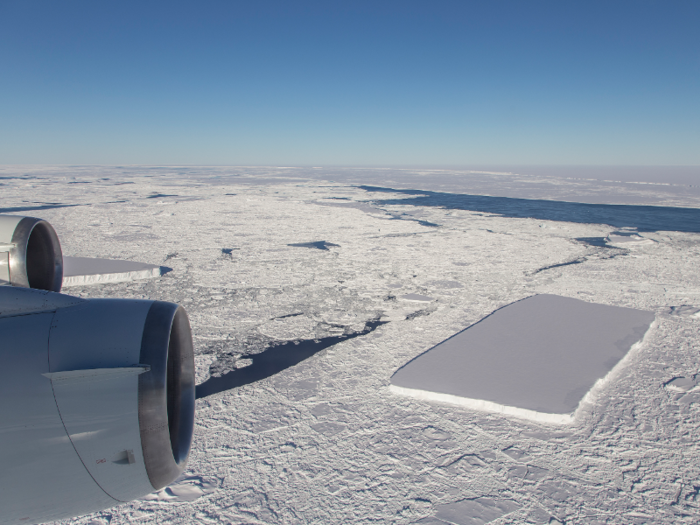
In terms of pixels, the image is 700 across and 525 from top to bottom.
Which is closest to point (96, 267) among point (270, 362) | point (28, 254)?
point (28, 254)

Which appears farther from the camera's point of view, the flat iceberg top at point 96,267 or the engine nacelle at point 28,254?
the flat iceberg top at point 96,267

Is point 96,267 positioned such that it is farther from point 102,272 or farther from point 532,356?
point 532,356

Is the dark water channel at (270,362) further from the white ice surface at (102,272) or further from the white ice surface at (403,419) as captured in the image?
the white ice surface at (102,272)

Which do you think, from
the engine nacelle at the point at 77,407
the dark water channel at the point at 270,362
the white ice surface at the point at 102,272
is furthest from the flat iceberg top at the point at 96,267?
the engine nacelle at the point at 77,407

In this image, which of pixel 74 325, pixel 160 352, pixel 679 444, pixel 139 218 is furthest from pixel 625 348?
pixel 139 218

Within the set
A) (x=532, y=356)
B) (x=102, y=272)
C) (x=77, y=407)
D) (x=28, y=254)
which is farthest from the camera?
(x=102, y=272)

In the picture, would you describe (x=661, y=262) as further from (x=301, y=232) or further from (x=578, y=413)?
(x=301, y=232)
